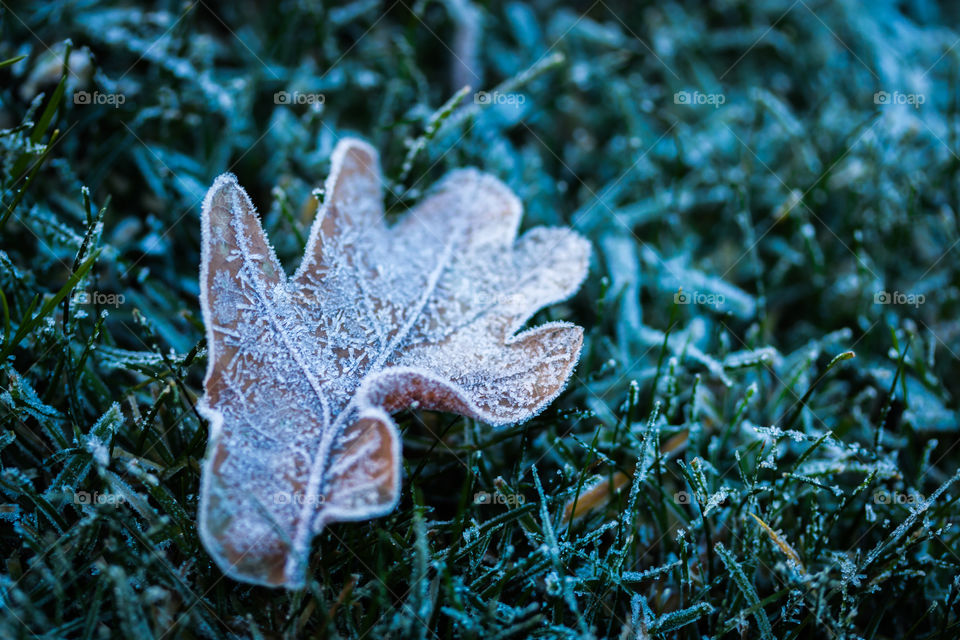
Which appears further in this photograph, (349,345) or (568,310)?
(568,310)

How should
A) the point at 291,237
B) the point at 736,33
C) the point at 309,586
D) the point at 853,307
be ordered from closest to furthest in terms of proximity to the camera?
the point at 309,586 → the point at 291,237 → the point at 853,307 → the point at 736,33

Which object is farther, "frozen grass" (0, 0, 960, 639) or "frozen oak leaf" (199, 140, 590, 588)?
"frozen grass" (0, 0, 960, 639)

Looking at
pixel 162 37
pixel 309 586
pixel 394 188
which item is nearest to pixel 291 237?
pixel 394 188

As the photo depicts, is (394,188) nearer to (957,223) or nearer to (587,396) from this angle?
(587,396)

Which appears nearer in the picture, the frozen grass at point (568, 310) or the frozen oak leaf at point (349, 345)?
the frozen oak leaf at point (349, 345)
